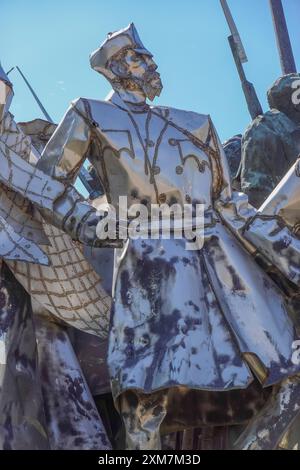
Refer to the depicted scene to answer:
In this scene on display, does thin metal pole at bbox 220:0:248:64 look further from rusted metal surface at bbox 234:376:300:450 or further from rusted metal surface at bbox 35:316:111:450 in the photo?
rusted metal surface at bbox 234:376:300:450

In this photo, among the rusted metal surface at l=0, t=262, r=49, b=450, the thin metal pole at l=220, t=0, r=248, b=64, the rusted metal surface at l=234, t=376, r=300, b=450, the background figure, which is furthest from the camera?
the thin metal pole at l=220, t=0, r=248, b=64

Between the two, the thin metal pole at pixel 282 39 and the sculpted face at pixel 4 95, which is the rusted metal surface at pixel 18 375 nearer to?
the sculpted face at pixel 4 95

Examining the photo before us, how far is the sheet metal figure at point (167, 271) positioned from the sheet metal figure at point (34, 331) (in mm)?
204

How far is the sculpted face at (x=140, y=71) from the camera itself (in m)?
6.66

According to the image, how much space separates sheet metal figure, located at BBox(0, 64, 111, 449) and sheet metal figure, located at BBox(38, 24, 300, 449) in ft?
0.67

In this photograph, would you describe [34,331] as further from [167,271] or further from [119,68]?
[119,68]

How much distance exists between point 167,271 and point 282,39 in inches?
124

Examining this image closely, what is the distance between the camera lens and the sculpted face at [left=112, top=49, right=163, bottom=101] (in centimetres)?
666

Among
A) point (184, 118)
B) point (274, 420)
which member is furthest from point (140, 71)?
point (274, 420)

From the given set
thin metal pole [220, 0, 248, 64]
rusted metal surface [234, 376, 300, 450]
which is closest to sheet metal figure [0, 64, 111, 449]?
rusted metal surface [234, 376, 300, 450]

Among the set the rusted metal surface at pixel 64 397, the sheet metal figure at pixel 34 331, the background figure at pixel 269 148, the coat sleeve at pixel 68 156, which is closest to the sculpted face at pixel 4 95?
the sheet metal figure at pixel 34 331

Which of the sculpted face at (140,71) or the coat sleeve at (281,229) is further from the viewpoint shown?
the sculpted face at (140,71)
